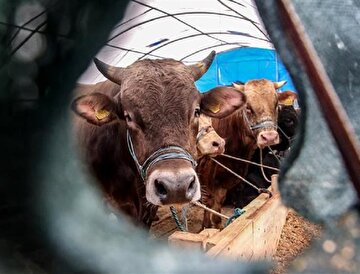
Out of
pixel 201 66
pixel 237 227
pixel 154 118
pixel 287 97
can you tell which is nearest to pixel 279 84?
pixel 287 97

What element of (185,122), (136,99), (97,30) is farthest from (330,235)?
(97,30)

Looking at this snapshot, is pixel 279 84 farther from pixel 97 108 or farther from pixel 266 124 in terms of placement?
pixel 97 108

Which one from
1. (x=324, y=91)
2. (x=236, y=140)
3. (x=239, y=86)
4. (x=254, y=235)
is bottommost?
(x=254, y=235)

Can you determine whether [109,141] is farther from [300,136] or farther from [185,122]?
[300,136]

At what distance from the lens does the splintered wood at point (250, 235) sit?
0.99m

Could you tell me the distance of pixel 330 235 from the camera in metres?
0.85

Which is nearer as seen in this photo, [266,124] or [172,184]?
[172,184]

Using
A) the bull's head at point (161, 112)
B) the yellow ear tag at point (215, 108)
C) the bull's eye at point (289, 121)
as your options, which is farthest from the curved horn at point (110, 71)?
the bull's eye at point (289, 121)

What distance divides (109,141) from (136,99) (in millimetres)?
197

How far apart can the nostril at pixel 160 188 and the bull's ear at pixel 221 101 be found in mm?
229

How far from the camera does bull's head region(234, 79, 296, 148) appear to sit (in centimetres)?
90

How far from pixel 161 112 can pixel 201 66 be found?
0.14 m

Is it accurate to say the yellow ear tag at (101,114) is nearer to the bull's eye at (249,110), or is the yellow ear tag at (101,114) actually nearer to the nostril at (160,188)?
the nostril at (160,188)

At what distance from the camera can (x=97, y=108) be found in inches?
37.4
